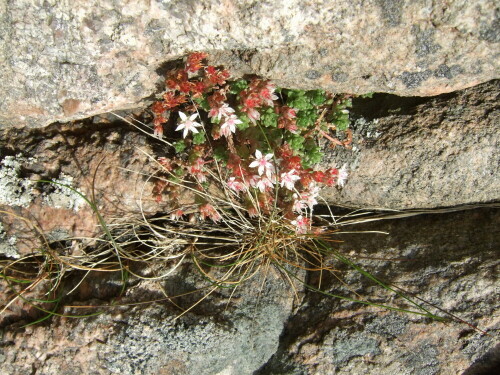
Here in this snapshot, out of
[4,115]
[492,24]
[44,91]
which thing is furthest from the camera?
[4,115]

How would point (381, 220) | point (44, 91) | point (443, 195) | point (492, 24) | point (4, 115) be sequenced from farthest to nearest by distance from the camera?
1. point (381, 220)
2. point (443, 195)
3. point (4, 115)
4. point (44, 91)
5. point (492, 24)

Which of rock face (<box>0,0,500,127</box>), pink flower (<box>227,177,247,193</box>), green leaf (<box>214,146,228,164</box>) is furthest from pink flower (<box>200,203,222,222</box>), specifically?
rock face (<box>0,0,500,127</box>)

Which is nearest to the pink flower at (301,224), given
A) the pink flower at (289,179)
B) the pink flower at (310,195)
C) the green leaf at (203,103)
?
the pink flower at (310,195)

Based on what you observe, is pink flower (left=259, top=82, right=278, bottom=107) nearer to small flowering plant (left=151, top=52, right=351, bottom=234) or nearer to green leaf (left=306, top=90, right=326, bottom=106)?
small flowering plant (left=151, top=52, right=351, bottom=234)

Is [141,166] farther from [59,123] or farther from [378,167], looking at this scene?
[378,167]

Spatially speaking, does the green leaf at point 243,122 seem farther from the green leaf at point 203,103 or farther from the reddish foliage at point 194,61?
the reddish foliage at point 194,61

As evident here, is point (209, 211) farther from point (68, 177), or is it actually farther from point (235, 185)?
point (68, 177)

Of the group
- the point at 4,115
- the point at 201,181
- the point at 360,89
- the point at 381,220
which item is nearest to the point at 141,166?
the point at 201,181
